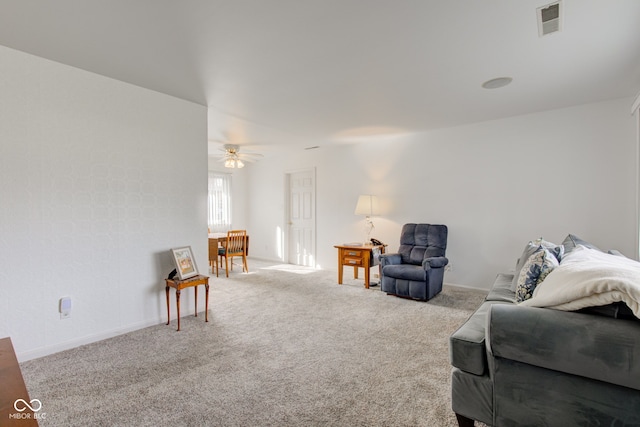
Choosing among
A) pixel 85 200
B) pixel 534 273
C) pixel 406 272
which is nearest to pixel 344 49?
pixel 534 273

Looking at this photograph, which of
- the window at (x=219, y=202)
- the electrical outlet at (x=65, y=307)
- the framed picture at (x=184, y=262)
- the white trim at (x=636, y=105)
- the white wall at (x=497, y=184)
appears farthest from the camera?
the window at (x=219, y=202)

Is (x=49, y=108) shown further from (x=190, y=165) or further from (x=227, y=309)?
(x=227, y=309)

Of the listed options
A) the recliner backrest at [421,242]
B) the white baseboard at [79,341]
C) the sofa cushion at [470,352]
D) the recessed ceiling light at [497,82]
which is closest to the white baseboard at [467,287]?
the recliner backrest at [421,242]

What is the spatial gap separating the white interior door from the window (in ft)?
5.66

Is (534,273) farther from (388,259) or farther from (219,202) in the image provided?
(219,202)

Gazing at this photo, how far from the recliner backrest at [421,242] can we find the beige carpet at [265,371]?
0.90 m

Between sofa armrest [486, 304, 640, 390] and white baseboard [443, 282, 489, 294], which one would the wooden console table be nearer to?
sofa armrest [486, 304, 640, 390]

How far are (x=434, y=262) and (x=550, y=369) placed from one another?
8.84 ft

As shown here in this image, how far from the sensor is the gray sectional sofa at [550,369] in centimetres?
129

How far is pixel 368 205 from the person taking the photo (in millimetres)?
5254

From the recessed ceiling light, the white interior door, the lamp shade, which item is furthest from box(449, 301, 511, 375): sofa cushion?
the white interior door

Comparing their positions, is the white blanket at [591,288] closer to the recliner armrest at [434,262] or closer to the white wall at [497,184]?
the recliner armrest at [434,262]

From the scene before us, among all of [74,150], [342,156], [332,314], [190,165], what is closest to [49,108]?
[74,150]

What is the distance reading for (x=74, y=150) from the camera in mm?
2770
